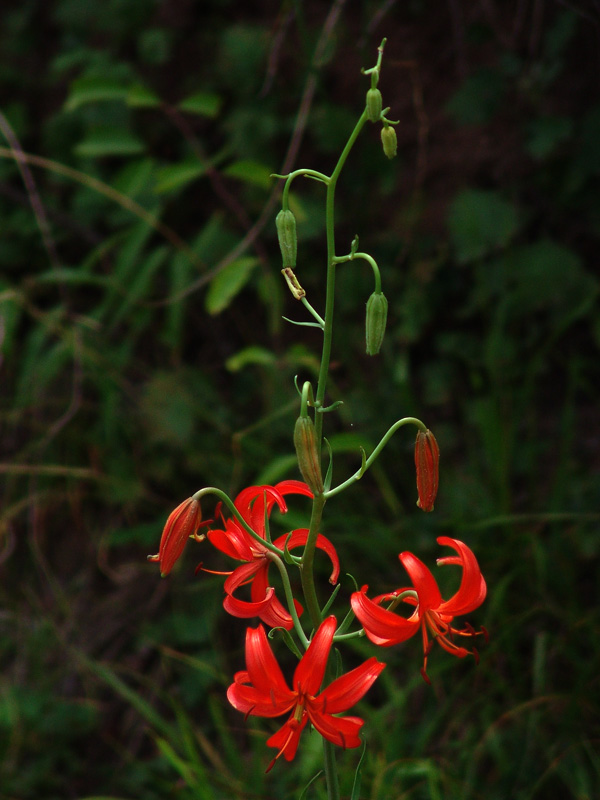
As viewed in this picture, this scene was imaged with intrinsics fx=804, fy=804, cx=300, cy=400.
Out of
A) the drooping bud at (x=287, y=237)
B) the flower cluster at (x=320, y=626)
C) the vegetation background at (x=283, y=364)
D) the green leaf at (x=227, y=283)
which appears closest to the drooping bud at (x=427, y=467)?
the flower cluster at (x=320, y=626)

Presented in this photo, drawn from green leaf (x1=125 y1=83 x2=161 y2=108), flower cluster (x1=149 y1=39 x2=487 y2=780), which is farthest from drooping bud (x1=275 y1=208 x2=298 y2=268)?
green leaf (x1=125 y1=83 x2=161 y2=108)

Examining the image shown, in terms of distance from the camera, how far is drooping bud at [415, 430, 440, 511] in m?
0.76

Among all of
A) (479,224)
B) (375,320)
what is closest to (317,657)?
(375,320)

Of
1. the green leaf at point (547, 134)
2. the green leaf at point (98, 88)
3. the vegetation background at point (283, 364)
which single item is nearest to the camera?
the vegetation background at point (283, 364)

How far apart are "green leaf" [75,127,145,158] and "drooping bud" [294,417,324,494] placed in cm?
159

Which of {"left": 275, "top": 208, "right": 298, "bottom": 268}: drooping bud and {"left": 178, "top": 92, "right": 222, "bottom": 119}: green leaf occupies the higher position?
{"left": 178, "top": 92, "right": 222, "bottom": 119}: green leaf

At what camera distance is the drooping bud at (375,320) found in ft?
2.49

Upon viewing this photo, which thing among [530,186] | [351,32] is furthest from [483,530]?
[351,32]

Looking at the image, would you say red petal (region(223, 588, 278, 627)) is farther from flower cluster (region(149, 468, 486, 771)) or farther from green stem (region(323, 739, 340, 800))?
green stem (region(323, 739, 340, 800))

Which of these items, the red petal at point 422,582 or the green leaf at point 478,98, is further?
the green leaf at point 478,98

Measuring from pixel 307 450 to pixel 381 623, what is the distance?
165 millimetres

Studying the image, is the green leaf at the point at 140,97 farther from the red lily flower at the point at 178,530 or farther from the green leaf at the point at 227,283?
the red lily flower at the point at 178,530

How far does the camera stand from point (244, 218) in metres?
2.17

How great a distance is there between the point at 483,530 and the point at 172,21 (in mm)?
1854
